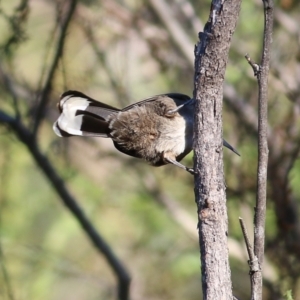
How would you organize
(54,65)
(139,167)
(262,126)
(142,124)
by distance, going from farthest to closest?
(139,167) → (54,65) → (142,124) → (262,126)

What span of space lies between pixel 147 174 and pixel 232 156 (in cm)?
129

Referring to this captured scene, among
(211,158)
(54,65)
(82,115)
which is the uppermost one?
(54,65)

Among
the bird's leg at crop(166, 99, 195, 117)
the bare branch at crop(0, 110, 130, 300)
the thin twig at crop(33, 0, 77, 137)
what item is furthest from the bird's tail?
the bare branch at crop(0, 110, 130, 300)

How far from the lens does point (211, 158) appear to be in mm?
2566

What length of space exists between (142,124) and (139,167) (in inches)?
131

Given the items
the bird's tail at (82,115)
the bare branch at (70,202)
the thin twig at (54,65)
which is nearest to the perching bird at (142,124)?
the bird's tail at (82,115)

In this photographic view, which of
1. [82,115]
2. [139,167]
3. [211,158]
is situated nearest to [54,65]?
[82,115]

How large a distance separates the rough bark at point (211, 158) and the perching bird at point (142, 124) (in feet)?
2.57

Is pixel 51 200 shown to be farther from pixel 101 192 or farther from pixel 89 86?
pixel 89 86

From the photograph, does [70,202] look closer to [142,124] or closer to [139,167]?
Answer: [142,124]

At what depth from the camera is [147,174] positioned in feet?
22.6

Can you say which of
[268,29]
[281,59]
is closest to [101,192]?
[281,59]

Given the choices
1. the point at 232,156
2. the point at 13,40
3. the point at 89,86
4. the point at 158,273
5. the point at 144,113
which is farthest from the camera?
the point at 158,273

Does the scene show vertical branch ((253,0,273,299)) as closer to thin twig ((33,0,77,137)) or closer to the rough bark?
the rough bark
